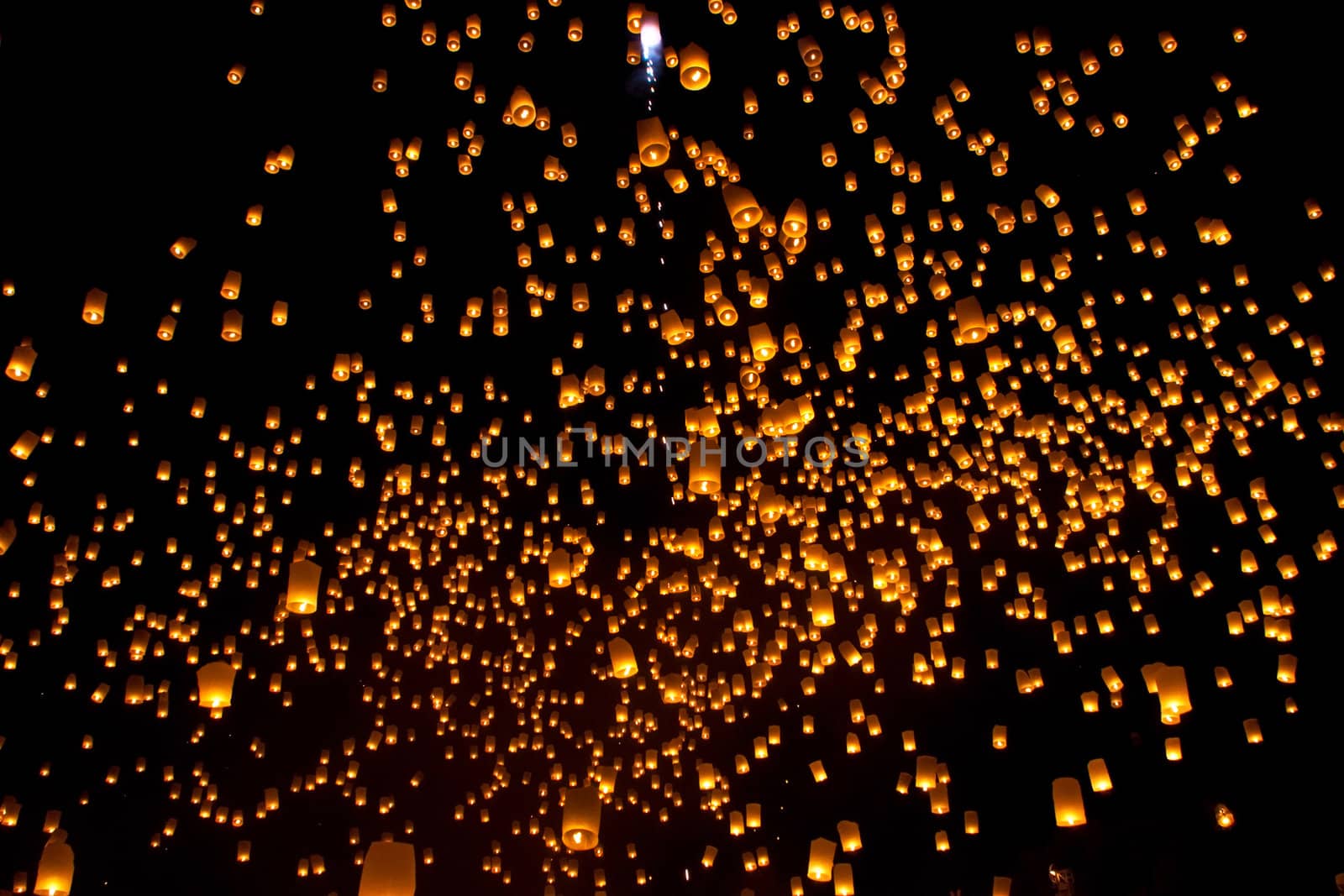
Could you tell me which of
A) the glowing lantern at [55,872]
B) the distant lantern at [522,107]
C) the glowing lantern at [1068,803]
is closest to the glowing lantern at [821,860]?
the glowing lantern at [1068,803]

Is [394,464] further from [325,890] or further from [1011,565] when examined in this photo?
[1011,565]

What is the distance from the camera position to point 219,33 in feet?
19.7

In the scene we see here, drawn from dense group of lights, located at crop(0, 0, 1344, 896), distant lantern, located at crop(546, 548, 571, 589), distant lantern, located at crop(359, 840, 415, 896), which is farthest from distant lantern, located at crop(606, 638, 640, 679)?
distant lantern, located at crop(359, 840, 415, 896)

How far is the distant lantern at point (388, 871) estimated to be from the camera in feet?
13.1

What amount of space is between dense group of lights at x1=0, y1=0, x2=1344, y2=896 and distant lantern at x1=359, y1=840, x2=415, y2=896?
38.0 inches

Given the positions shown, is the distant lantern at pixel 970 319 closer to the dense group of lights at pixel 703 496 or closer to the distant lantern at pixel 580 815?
the dense group of lights at pixel 703 496

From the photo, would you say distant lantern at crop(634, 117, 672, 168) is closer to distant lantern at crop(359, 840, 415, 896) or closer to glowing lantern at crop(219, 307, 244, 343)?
glowing lantern at crop(219, 307, 244, 343)

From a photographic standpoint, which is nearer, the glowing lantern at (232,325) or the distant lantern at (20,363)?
the distant lantern at (20,363)

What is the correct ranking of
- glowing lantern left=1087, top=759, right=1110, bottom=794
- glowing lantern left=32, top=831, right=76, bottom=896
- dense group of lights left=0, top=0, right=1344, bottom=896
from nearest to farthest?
glowing lantern left=32, top=831, right=76, bottom=896
dense group of lights left=0, top=0, right=1344, bottom=896
glowing lantern left=1087, top=759, right=1110, bottom=794

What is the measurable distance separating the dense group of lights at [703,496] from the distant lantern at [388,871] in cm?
Answer: 97

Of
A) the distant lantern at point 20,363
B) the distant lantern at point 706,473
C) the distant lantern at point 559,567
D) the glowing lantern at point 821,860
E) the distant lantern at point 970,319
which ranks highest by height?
the distant lantern at point 20,363

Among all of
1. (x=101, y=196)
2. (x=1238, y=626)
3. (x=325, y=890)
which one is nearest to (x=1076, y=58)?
(x=1238, y=626)

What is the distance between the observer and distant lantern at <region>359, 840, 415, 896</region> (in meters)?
3.99

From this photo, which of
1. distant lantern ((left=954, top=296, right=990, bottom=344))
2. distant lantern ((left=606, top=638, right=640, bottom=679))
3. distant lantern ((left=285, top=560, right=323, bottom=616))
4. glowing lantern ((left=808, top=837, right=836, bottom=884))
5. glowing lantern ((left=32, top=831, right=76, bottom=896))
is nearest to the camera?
distant lantern ((left=954, top=296, right=990, bottom=344))
